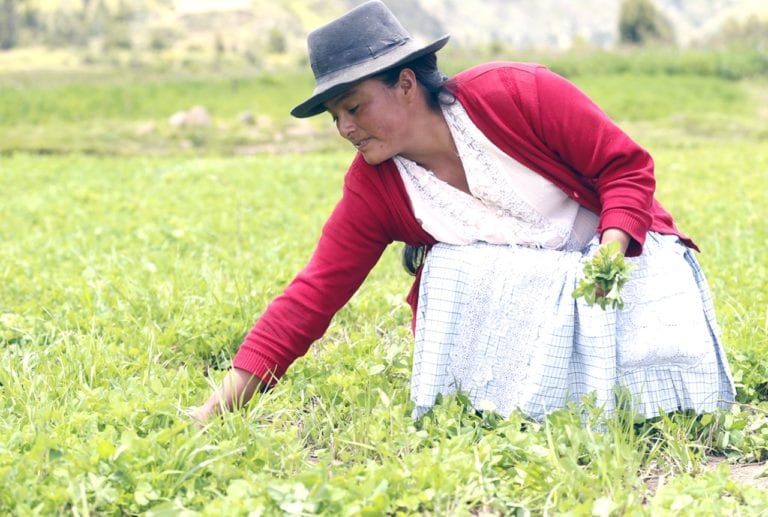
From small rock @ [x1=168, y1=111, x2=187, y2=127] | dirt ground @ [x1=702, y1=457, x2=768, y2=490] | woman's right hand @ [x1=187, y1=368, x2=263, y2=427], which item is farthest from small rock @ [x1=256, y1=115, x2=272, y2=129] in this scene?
dirt ground @ [x1=702, y1=457, x2=768, y2=490]

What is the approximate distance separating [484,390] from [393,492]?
0.70 metres

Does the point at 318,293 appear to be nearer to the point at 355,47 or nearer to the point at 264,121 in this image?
the point at 355,47

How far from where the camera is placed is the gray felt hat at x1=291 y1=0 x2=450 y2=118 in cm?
276

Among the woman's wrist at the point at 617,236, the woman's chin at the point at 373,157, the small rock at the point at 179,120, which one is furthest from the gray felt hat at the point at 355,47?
the small rock at the point at 179,120

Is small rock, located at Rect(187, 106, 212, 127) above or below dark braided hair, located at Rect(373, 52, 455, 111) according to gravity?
above

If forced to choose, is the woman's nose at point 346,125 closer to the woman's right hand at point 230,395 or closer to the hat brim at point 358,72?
the hat brim at point 358,72

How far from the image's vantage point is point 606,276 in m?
2.64

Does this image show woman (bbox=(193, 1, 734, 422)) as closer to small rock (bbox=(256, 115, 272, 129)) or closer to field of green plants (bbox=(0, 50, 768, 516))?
field of green plants (bbox=(0, 50, 768, 516))

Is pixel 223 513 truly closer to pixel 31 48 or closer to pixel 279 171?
pixel 279 171

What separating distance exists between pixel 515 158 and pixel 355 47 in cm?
61

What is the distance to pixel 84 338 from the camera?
365cm

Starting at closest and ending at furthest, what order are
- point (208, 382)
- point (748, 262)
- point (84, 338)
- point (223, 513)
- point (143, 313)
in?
point (223, 513)
point (208, 382)
point (84, 338)
point (143, 313)
point (748, 262)

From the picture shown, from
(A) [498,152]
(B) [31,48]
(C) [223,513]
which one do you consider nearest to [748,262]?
(A) [498,152]

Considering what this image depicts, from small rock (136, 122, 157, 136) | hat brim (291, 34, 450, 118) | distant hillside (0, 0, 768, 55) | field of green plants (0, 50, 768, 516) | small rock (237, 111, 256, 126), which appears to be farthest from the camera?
distant hillside (0, 0, 768, 55)
